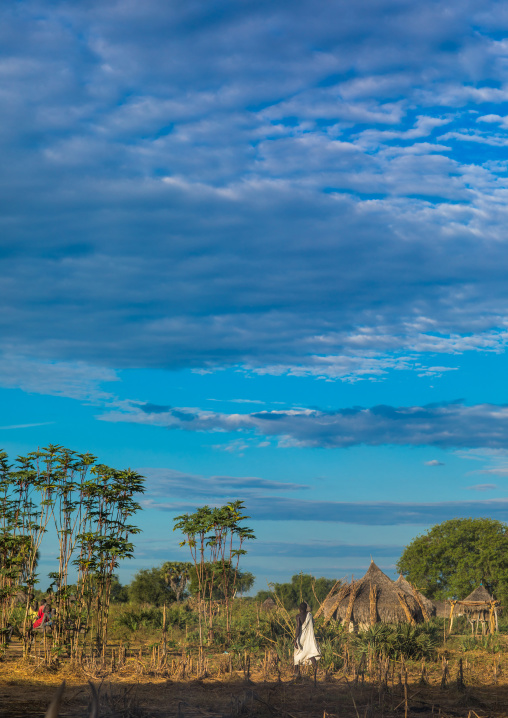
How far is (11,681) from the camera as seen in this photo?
496 inches

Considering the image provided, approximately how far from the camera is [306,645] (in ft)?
42.3

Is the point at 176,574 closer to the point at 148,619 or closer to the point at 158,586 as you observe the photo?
the point at 158,586

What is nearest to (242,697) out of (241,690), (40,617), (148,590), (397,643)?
(241,690)

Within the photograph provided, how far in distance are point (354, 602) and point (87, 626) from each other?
11.9m

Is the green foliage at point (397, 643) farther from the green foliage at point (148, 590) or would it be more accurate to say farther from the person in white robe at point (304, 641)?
the green foliage at point (148, 590)

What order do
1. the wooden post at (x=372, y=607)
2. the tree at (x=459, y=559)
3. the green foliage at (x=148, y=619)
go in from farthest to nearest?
the tree at (x=459, y=559), the green foliage at (x=148, y=619), the wooden post at (x=372, y=607)

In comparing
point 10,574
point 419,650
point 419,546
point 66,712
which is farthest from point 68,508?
point 419,546

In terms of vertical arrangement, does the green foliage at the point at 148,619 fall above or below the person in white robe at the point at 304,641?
below

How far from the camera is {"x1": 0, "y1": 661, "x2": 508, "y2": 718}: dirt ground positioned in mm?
9359

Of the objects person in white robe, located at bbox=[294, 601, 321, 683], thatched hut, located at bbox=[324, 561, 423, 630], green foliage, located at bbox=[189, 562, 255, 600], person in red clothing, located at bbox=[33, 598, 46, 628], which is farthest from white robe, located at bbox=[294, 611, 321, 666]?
thatched hut, located at bbox=[324, 561, 423, 630]

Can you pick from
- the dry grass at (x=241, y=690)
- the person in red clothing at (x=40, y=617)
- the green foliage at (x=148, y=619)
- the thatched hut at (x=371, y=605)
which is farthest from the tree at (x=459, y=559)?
the person in red clothing at (x=40, y=617)

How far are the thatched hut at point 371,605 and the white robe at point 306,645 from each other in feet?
33.4

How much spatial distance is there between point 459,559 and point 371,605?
24458 millimetres

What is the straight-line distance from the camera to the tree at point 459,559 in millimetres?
43250
